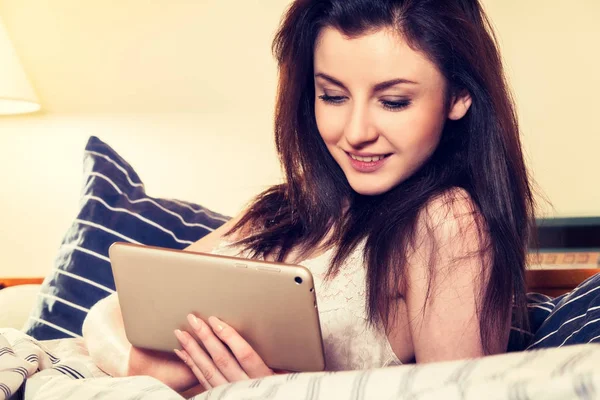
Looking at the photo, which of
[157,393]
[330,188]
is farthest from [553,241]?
[157,393]

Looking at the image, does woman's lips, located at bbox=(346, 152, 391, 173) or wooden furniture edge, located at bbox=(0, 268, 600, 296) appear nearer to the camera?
woman's lips, located at bbox=(346, 152, 391, 173)

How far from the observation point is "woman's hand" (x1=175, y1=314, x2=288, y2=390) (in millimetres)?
905

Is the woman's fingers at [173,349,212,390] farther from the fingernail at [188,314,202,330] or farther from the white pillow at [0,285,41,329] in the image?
the white pillow at [0,285,41,329]

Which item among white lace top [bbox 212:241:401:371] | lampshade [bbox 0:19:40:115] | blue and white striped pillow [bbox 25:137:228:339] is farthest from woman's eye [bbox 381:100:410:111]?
lampshade [bbox 0:19:40:115]

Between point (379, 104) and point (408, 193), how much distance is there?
153mm

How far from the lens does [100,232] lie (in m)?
1.46

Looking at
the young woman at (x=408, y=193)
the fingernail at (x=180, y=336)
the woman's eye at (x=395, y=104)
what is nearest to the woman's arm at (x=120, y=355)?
the young woman at (x=408, y=193)

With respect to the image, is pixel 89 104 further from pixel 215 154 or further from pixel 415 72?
pixel 415 72

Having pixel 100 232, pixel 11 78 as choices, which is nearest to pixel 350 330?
pixel 100 232

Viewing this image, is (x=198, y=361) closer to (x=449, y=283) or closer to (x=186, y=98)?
(x=449, y=283)

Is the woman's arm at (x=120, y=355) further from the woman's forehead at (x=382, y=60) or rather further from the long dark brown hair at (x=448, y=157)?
the woman's forehead at (x=382, y=60)

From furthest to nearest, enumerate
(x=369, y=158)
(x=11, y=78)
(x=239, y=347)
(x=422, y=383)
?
(x=11, y=78), (x=369, y=158), (x=239, y=347), (x=422, y=383)

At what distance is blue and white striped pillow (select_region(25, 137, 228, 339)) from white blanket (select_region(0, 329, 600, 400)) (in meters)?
0.60

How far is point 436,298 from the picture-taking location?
933 mm
